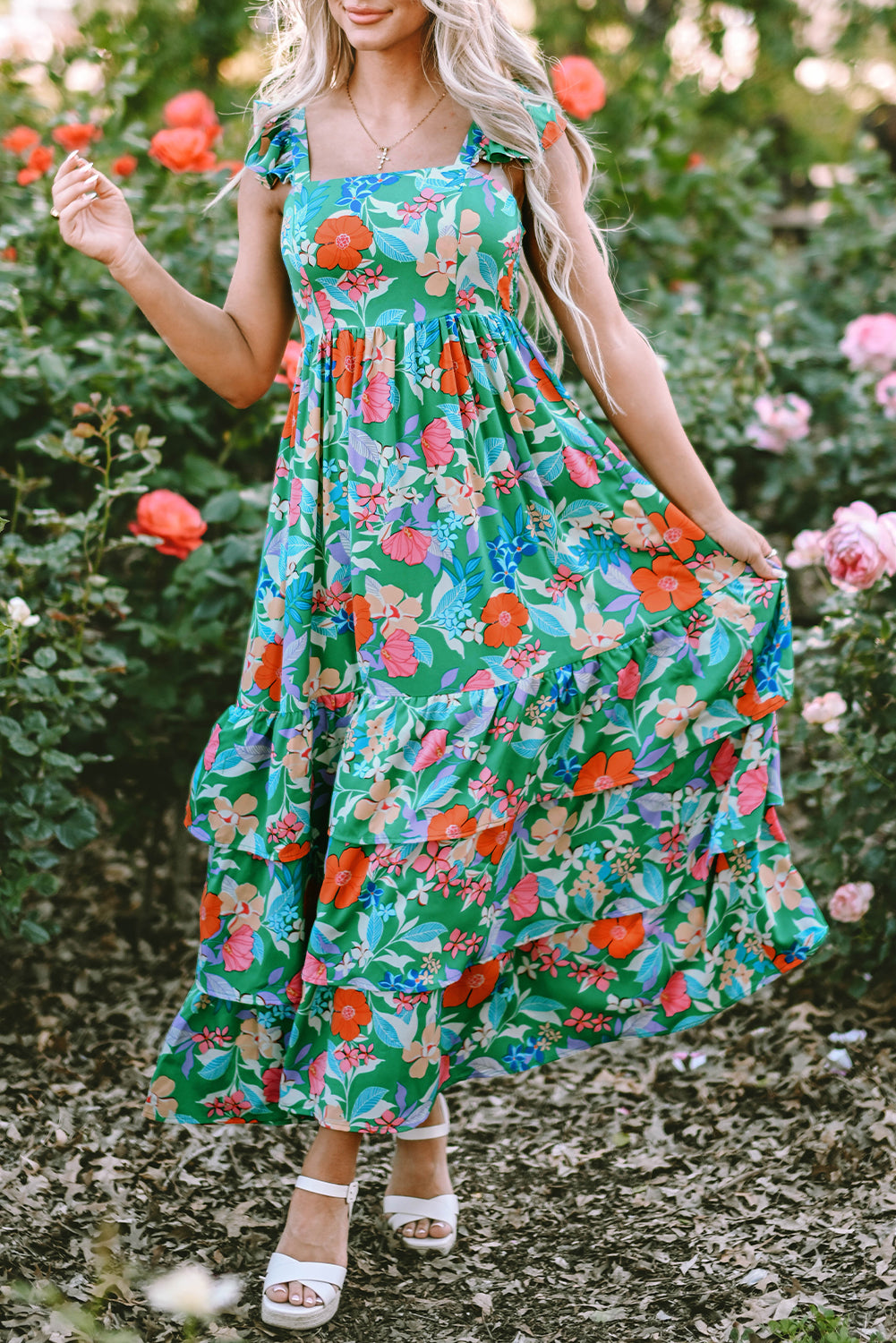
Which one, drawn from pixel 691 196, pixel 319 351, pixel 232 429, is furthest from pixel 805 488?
pixel 319 351

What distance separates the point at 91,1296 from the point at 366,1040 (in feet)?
1.70

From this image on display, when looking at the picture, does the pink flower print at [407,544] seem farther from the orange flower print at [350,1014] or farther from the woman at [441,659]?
the orange flower print at [350,1014]

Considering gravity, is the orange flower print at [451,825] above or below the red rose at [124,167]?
below

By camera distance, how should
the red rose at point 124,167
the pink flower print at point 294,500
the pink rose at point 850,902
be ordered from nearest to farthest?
the pink flower print at point 294,500, the pink rose at point 850,902, the red rose at point 124,167

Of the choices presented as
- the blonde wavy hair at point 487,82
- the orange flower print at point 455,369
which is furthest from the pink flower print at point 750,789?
the orange flower print at point 455,369

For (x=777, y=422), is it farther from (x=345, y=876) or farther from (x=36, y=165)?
(x=345, y=876)

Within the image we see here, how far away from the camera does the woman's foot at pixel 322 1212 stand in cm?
189

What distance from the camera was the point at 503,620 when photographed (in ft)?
6.06

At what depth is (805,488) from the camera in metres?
3.59

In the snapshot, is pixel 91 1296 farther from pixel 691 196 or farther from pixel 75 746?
pixel 691 196

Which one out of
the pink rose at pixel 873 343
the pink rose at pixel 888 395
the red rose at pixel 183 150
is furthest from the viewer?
the pink rose at pixel 873 343

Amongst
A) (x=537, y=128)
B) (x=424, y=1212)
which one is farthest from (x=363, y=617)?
(x=424, y=1212)

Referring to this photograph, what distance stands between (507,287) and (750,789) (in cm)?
81

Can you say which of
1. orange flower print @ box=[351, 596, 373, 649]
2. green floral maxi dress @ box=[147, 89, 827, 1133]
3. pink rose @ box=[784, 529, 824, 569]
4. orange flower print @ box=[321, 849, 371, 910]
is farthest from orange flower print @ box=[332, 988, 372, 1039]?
pink rose @ box=[784, 529, 824, 569]
